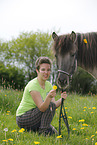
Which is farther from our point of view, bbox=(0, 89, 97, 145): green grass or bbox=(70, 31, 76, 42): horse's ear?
bbox=(70, 31, 76, 42): horse's ear

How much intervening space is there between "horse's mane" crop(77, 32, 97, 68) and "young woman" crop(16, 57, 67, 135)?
2.49 feet

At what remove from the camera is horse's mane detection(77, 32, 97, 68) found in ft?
11.5

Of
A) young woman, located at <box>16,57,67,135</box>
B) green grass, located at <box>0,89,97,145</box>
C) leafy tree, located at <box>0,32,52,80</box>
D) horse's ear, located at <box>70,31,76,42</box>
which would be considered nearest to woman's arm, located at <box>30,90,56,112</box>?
young woman, located at <box>16,57,67,135</box>

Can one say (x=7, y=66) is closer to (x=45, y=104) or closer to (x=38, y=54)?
(x=38, y=54)

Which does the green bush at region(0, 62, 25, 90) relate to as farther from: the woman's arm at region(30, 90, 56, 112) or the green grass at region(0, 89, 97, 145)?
the woman's arm at region(30, 90, 56, 112)

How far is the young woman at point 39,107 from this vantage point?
3102 millimetres

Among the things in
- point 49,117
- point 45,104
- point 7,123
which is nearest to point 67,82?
point 45,104

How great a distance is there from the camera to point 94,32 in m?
3.66

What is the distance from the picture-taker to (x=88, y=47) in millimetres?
3531

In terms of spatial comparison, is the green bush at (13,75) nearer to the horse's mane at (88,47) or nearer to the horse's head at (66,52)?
the horse's mane at (88,47)

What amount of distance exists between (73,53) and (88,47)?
0.50 m

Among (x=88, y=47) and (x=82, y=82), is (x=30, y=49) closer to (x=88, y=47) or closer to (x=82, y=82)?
(x=82, y=82)

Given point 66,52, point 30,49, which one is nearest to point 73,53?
point 66,52

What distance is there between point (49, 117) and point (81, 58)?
1402 millimetres
